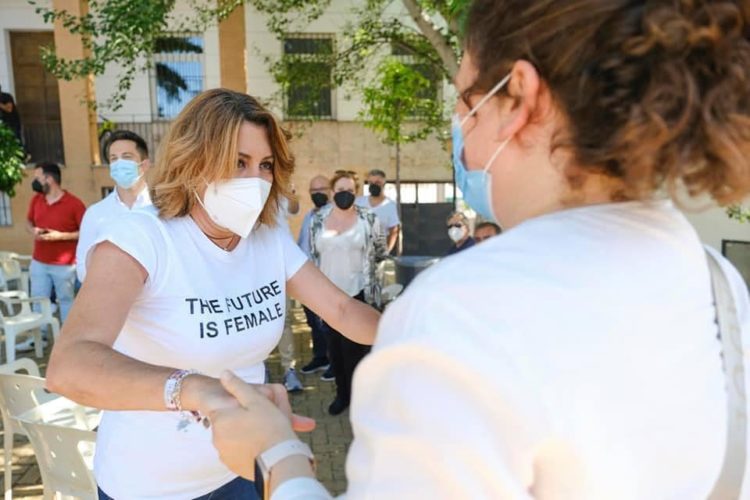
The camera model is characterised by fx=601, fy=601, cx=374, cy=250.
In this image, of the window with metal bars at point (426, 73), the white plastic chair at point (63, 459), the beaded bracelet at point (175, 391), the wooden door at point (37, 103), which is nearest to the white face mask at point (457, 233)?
the white plastic chair at point (63, 459)

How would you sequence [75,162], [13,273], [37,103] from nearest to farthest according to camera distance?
[13,273] < [75,162] < [37,103]

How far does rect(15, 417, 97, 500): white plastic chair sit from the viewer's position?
261 cm

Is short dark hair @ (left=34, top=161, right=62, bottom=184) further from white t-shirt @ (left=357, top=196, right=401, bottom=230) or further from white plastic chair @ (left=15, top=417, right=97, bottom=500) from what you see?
white plastic chair @ (left=15, top=417, right=97, bottom=500)

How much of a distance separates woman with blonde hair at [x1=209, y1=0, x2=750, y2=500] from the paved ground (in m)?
3.39

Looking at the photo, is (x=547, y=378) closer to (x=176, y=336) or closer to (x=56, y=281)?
(x=176, y=336)

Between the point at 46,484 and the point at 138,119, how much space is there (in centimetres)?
1193

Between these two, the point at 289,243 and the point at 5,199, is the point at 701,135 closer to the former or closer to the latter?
the point at 289,243

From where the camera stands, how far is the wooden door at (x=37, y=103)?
44.9ft

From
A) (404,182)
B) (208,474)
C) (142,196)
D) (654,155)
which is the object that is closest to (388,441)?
(654,155)

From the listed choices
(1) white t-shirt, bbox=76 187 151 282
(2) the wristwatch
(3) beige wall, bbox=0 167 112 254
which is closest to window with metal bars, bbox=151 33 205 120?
(3) beige wall, bbox=0 167 112 254

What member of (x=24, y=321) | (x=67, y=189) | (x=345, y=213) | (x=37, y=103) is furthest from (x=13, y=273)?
(x=37, y=103)

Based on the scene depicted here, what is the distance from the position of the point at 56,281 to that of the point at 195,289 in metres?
5.56

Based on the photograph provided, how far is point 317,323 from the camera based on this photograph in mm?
6285

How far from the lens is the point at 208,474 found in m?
1.74
